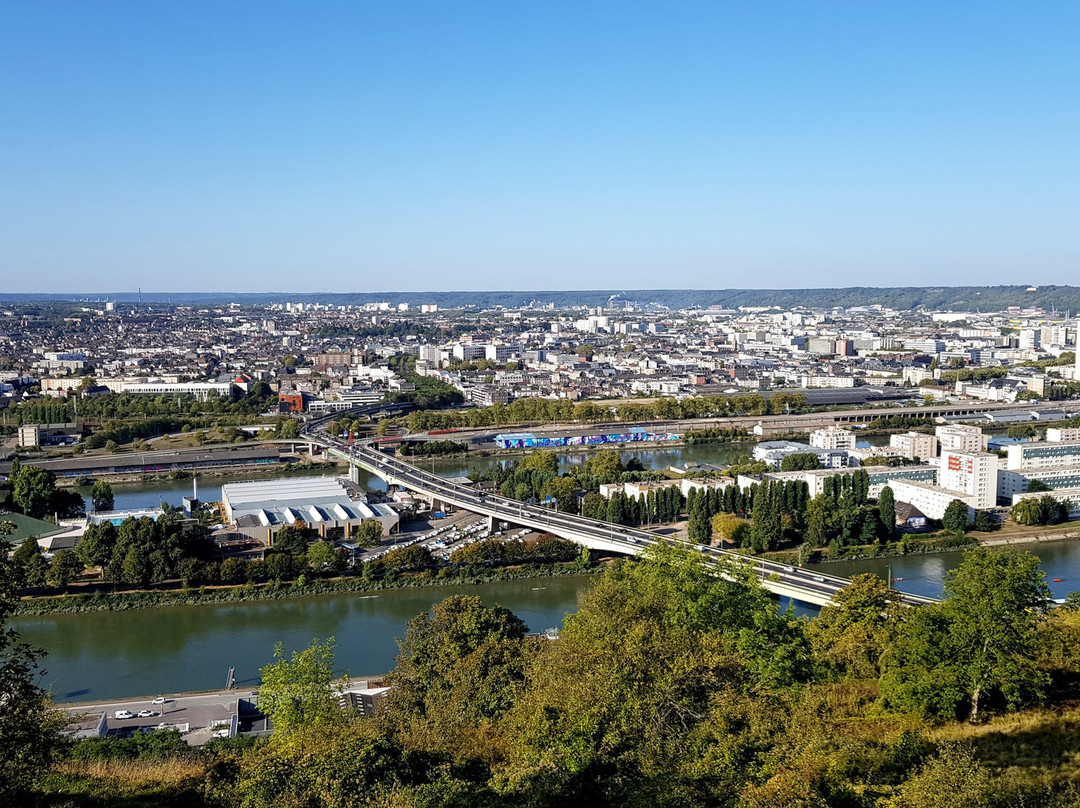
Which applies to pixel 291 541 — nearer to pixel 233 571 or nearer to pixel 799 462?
pixel 233 571

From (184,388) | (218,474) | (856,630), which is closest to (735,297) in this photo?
(184,388)

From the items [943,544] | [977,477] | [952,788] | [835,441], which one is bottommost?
[943,544]

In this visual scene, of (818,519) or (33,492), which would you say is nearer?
(818,519)

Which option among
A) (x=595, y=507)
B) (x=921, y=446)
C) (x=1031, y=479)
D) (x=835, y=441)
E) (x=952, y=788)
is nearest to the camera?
(x=952, y=788)

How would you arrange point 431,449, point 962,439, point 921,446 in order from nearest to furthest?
point 962,439
point 921,446
point 431,449

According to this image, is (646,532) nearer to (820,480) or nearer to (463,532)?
(463,532)

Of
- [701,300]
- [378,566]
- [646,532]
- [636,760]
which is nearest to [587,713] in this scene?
[636,760]

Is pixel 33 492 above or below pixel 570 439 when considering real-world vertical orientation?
above
